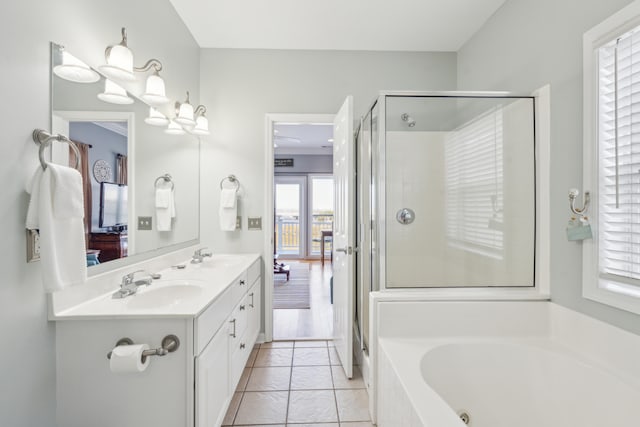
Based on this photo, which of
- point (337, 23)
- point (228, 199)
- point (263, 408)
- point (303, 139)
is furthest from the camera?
point (303, 139)

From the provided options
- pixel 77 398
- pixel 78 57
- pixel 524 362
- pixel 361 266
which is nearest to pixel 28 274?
pixel 77 398

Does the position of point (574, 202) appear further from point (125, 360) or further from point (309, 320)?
point (309, 320)

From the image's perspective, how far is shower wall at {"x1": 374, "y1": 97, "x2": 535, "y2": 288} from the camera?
1896 millimetres

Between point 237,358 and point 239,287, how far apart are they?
17.3 inches

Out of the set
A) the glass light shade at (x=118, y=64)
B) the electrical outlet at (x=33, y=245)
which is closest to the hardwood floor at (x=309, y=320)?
the electrical outlet at (x=33, y=245)

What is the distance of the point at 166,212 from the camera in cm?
222

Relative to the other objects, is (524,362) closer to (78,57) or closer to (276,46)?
(78,57)

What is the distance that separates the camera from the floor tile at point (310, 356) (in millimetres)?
2508

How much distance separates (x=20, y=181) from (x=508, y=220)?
7.90ft

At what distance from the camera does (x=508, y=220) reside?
77.6 inches

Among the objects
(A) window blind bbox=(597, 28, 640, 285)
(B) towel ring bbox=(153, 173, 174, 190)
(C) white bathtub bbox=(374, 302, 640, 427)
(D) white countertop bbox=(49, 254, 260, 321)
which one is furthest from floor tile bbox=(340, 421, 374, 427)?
(B) towel ring bbox=(153, 173, 174, 190)

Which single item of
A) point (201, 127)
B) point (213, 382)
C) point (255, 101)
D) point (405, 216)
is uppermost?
point (255, 101)

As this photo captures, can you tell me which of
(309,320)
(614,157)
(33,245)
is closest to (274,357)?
(309,320)

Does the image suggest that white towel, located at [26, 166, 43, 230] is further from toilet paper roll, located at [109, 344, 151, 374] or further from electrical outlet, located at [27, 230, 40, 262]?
toilet paper roll, located at [109, 344, 151, 374]
